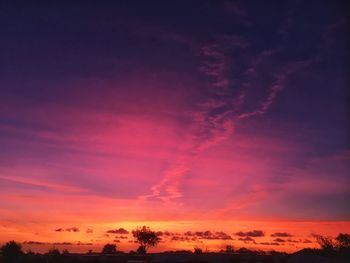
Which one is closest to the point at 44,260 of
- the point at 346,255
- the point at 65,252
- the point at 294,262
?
the point at 65,252

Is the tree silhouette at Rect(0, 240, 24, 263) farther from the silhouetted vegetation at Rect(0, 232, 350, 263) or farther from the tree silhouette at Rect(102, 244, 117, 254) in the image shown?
the tree silhouette at Rect(102, 244, 117, 254)

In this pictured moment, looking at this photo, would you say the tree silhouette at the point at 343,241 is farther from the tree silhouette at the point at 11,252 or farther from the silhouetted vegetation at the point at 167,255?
the tree silhouette at the point at 11,252

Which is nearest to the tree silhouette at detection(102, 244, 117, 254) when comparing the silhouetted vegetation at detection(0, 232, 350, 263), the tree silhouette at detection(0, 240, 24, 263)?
the silhouetted vegetation at detection(0, 232, 350, 263)

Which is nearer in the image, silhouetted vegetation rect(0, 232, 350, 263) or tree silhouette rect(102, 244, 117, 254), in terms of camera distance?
silhouetted vegetation rect(0, 232, 350, 263)

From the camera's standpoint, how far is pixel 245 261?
285 ft

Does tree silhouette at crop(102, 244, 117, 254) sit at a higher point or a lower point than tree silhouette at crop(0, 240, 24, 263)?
higher

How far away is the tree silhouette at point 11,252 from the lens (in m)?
91.6

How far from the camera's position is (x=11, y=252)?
92375 millimetres

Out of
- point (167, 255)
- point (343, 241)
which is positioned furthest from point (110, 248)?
point (343, 241)

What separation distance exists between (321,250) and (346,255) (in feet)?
16.6

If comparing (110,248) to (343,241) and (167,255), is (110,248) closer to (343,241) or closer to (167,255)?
(167,255)

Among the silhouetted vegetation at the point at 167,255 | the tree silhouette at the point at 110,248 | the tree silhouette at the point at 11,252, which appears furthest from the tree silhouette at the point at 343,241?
the tree silhouette at the point at 110,248

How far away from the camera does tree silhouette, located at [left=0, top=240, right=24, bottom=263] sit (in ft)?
300

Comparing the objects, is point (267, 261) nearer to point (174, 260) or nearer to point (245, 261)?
point (245, 261)
